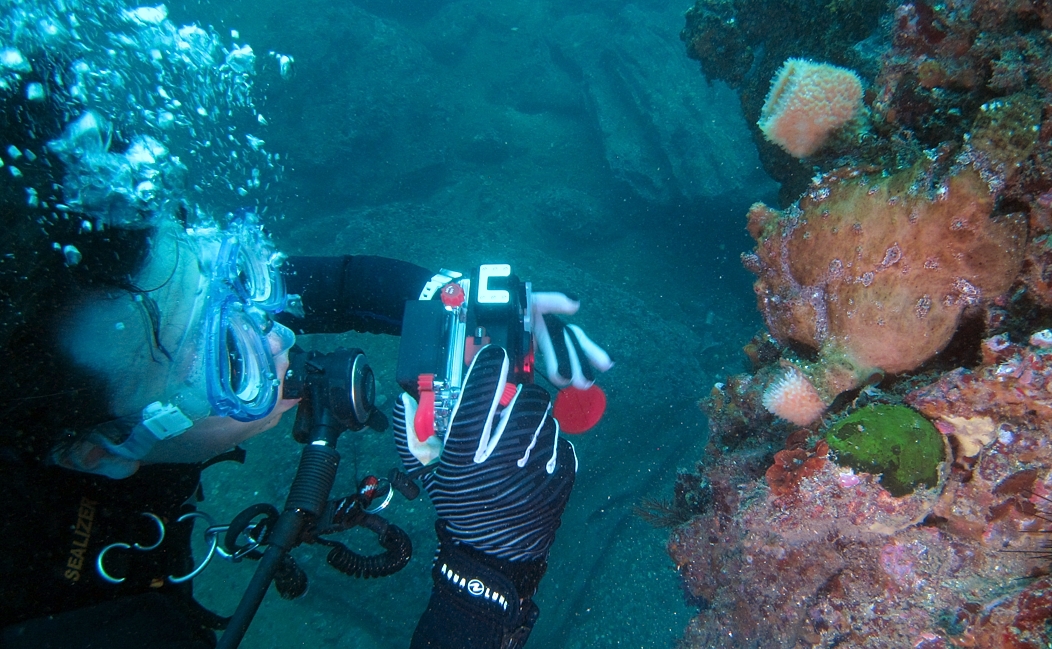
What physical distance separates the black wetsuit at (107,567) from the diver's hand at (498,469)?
13.4 inches

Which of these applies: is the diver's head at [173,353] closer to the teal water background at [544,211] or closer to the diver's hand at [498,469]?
the diver's hand at [498,469]

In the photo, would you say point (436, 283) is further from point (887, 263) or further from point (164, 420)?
point (887, 263)

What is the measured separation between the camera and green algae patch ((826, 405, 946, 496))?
1.57m

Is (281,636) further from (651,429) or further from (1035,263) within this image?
(1035,263)

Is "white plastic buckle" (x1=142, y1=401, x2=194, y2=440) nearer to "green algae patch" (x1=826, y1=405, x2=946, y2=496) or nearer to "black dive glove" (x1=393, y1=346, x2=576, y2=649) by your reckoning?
"black dive glove" (x1=393, y1=346, x2=576, y2=649)

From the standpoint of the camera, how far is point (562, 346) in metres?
3.15

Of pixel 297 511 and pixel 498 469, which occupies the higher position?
pixel 498 469

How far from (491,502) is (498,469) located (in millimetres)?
141

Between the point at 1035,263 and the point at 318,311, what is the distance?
138 inches

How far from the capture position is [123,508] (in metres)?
2.01

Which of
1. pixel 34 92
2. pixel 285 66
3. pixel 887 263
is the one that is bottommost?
pixel 887 263

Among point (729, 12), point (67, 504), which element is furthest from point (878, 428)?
point (729, 12)

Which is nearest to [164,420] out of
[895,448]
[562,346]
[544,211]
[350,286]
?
[350,286]

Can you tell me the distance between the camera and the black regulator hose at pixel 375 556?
2240 millimetres
